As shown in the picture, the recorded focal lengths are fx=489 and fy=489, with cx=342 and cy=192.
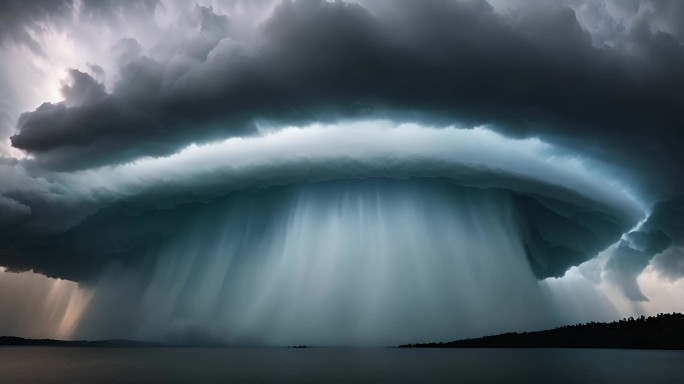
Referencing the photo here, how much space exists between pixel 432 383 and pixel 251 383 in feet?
84.5

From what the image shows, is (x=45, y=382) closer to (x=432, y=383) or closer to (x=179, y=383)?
(x=179, y=383)

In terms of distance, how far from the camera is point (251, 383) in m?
70.4

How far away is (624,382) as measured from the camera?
218 ft

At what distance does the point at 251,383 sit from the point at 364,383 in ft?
53.3

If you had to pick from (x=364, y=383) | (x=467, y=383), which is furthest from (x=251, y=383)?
(x=467, y=383)

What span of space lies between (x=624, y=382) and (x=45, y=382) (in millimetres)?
83788

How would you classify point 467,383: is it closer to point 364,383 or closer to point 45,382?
point 364,383

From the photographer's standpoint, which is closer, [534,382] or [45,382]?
[534,382]

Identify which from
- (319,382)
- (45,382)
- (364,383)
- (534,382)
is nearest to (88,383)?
(45,382)

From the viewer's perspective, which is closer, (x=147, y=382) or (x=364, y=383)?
(x=364, y=383)

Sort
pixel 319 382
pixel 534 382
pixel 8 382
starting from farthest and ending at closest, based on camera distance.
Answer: pixel 8 382 → pixel 319 382 → pixel 534 382

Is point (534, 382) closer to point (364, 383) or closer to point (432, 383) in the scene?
point (432, 383)

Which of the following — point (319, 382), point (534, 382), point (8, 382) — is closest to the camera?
point (534, 382)

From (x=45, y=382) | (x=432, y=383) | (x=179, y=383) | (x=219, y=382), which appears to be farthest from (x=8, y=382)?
(x=432, y=383)
